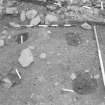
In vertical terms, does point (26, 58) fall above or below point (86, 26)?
below

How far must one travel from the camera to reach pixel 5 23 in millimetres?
4336

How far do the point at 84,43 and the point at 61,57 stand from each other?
520 mm

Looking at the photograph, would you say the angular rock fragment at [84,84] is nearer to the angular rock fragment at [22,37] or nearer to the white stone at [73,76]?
the white stone at [73,76]

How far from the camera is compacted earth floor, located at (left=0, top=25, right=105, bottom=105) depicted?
3.07 metres

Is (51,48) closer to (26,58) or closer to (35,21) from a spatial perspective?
(26,58)

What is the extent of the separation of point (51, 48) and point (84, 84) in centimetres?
89

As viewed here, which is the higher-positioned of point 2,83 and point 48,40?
point 48,40

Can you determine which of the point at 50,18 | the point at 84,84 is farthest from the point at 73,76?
the point at 50,18

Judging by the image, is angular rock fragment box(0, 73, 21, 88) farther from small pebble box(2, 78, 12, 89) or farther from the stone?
the stone

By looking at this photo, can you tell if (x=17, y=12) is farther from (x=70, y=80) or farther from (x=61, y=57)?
(x=70, y=80)

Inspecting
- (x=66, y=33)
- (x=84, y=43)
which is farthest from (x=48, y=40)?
(x=84, y=43)

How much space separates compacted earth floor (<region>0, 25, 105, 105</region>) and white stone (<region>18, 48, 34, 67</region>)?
57 mm

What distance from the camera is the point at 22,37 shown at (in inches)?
156

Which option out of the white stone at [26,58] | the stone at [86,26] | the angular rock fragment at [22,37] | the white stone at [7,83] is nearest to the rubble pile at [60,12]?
the stone at [86,26]
